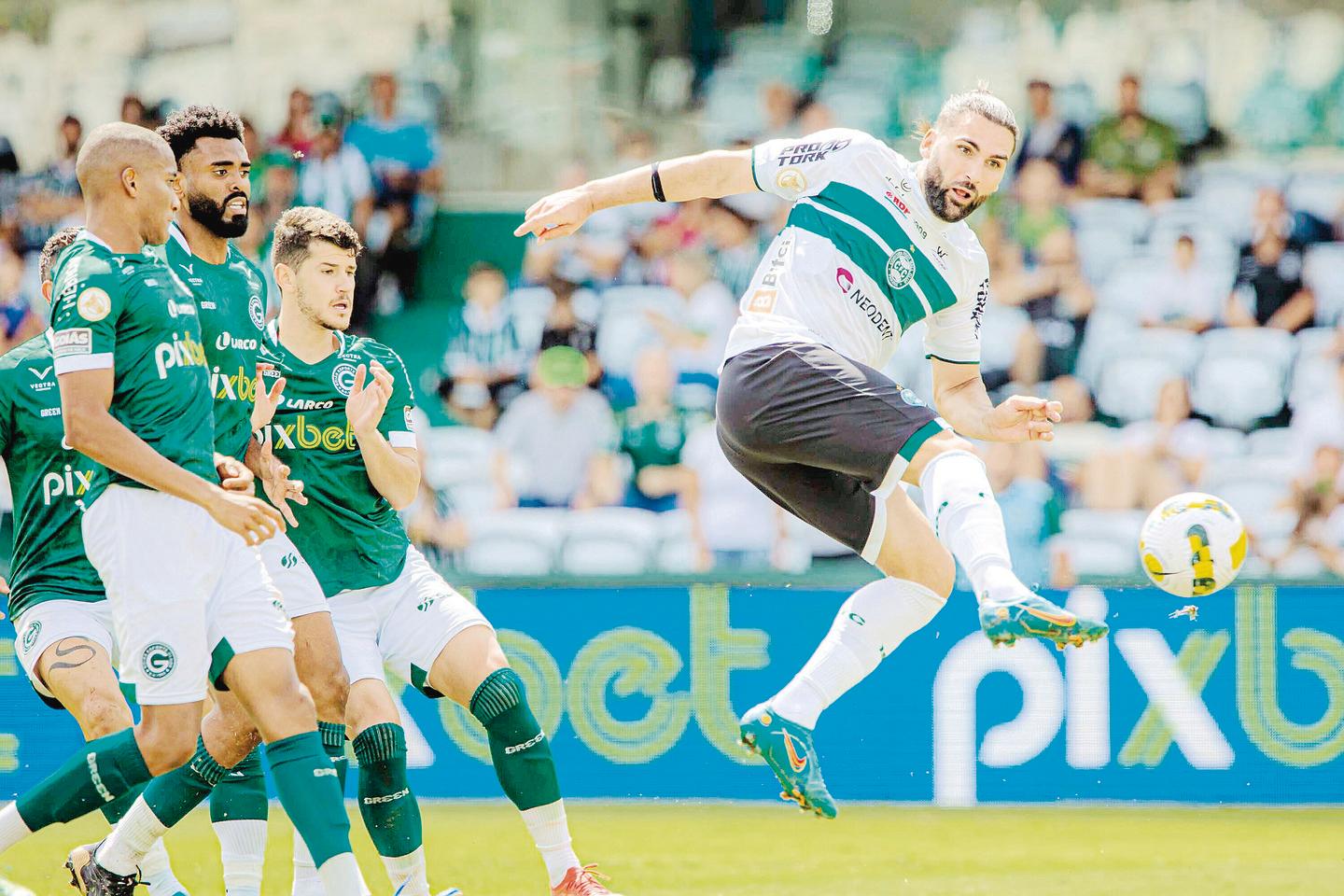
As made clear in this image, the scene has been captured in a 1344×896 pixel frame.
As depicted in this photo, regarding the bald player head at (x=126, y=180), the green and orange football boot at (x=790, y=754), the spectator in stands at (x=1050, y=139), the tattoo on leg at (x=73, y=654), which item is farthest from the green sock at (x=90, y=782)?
the spectator in stands at (x=1050, y=139)

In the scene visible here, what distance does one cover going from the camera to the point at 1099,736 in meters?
9.46

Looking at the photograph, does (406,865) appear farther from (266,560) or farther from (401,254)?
(401,254)

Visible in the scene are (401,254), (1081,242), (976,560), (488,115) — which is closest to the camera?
(976,560)

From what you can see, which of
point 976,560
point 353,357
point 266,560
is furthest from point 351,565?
point 976,560

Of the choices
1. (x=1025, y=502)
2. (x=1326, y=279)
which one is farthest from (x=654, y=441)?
(x=1326, y=279)

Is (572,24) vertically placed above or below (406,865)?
above

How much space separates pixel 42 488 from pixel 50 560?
272 mm

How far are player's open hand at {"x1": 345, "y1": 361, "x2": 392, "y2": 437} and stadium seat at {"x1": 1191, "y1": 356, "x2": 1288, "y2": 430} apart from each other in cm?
769

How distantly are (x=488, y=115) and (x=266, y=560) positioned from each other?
396 inches

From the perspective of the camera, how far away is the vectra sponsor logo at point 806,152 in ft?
19.2

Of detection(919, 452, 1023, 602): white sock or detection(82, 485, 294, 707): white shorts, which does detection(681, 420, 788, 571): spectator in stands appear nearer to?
detection(919, 452, 1023, 602): white sock

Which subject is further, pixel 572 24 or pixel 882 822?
pixel 572 24

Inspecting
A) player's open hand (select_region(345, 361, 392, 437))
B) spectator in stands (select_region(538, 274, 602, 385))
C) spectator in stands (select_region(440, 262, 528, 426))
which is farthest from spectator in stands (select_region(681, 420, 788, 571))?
player's open hand (select_region(345, 361, 392, 437))

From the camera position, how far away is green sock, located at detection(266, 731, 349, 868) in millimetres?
5285
